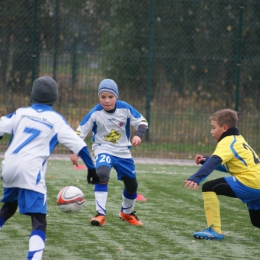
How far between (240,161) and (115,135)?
1.55 metres

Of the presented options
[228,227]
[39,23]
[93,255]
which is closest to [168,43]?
[39,23]

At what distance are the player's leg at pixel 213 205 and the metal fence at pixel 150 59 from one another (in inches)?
258

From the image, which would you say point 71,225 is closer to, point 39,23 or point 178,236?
point 178,236

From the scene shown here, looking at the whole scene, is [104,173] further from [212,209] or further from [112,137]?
[212,209]

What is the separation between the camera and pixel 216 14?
13.2 metres

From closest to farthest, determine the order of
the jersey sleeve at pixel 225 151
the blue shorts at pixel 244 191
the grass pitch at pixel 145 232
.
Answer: the grass pitch at pixel 145 232
the jersey sleeve at pixel 225 151
the blue shorts at pixel 244 191

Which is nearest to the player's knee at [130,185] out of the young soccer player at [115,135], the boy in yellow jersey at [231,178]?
the young soccer player at [115,135]

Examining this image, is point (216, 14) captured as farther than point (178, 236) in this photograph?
Yes

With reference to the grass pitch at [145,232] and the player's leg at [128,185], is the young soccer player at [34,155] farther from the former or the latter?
the player's leg at [128,185]

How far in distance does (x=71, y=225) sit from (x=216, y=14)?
24.2ft

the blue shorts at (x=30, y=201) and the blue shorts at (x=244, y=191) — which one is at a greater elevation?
the blue shorts at (x=30, y=201)

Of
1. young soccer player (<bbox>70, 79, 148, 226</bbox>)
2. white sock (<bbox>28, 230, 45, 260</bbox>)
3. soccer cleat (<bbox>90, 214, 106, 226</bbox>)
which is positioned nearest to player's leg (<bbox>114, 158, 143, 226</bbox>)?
young soccer player (<bbox>70, 79, 148, 226</bbox>)

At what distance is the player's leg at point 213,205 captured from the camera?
21.5 feet

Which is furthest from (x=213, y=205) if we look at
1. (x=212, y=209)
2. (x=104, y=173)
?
(x=104, y=173)
